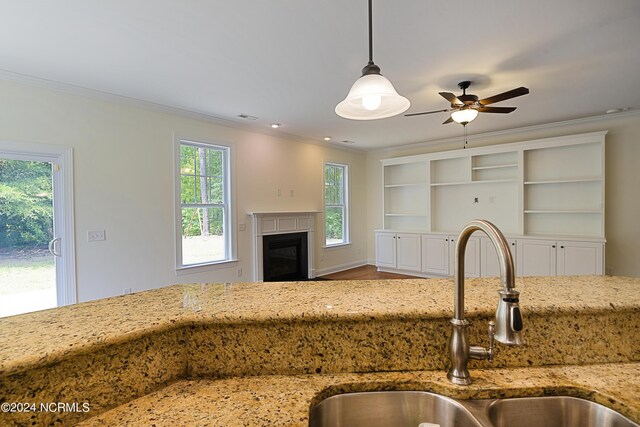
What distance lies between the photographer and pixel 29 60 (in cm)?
279

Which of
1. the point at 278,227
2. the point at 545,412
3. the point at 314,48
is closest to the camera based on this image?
the point at 545,412

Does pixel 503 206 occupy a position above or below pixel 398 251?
above

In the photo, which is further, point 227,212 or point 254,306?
point 227,212

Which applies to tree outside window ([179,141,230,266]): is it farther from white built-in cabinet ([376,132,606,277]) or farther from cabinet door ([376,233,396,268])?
white built-in cabinet ([376,132,606,277])

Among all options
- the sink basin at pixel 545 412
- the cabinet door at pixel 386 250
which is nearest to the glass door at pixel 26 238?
the sink basin at pixel 545 412

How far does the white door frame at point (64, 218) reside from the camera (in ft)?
10.9

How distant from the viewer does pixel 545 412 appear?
0.85 meters

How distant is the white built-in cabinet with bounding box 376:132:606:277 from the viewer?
4.81 metres

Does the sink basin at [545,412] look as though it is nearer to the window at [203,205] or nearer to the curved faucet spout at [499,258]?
the curved faucet spout at [499,258]

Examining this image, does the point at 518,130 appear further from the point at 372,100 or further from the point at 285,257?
the point at 372,100

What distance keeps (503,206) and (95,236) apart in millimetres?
6326

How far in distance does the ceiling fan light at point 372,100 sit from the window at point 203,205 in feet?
11.1

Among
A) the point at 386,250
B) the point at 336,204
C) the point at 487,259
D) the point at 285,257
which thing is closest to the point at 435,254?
the point at 487,259

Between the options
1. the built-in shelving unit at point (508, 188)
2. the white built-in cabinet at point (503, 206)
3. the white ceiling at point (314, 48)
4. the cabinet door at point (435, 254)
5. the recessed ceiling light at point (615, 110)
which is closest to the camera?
the white ceiling at point (314, 48)
